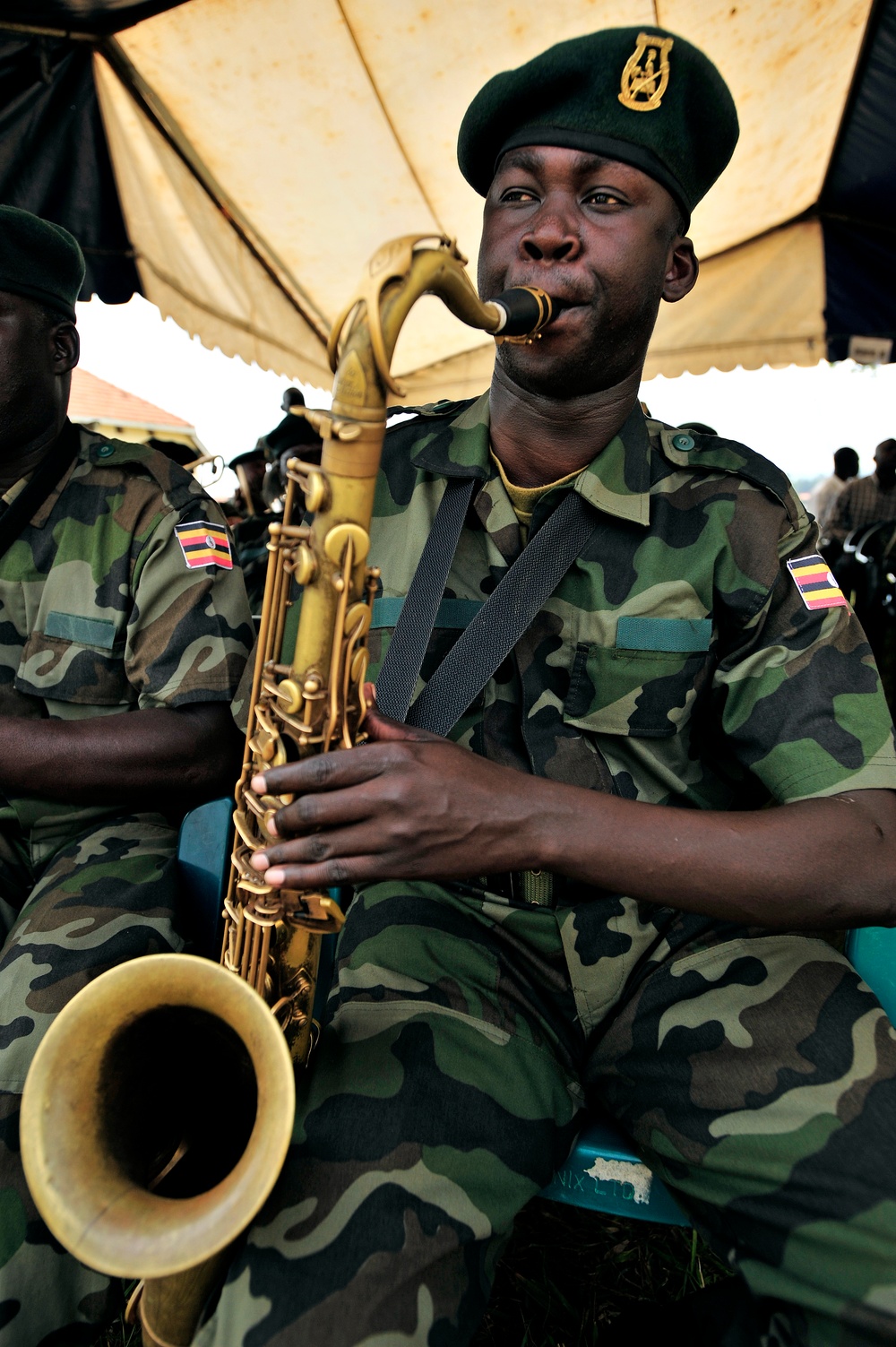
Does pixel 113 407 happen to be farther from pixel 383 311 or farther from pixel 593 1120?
pixel 593 1120

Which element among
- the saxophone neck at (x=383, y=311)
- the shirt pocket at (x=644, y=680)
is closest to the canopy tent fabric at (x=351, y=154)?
the saxophone neck at (x=383, y=311)

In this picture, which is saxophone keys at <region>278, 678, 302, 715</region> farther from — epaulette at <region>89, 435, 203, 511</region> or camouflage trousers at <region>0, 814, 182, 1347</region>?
epaulette at <region>89, 435, 203, 511</region>

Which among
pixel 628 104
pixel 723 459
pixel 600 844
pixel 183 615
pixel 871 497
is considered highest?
pixel 871 497

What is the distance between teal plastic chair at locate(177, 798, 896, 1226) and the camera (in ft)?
5.55

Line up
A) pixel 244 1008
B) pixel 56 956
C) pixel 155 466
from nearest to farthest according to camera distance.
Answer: pixel 244 1008 → pixel 56 956 → pixel 155 466

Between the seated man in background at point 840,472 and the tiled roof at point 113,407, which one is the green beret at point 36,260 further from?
the tiled roof at point 113,407

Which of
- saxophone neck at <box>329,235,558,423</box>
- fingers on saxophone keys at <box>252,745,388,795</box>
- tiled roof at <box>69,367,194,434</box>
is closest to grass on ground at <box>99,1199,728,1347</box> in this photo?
fingers on saxophone keys at <box>252,745,388,795</box>

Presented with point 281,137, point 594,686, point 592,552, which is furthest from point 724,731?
point 281,137

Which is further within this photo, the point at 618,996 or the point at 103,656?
the point at 103,656

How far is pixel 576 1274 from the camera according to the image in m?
2.37

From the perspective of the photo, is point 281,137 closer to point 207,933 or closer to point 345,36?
point 345,36

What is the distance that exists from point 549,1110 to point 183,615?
1.41m

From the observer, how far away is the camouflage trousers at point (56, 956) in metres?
→ 1.57

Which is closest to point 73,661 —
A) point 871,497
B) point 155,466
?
point 155,466
